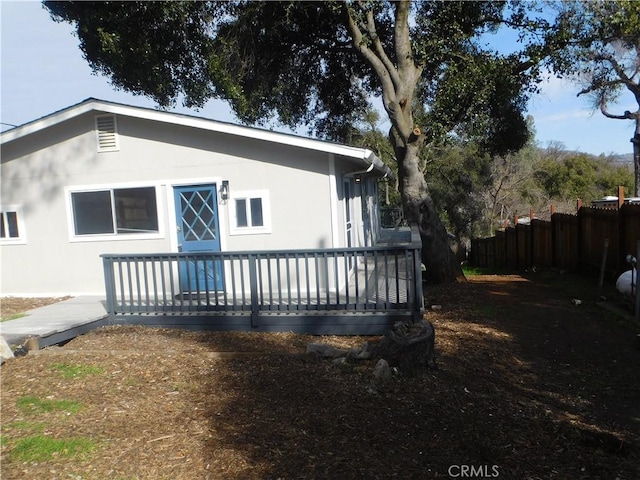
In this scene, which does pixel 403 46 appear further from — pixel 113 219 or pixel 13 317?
pixel 13 317

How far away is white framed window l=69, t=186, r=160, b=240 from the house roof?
4.34 feet

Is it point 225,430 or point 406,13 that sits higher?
point 406,13

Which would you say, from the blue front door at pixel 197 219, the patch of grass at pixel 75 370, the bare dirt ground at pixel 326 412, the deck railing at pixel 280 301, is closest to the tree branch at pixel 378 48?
the blue front door at pixel 197 219

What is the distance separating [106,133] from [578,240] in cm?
1078

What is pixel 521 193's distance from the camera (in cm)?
3105

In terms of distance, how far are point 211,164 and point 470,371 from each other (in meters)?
5.79

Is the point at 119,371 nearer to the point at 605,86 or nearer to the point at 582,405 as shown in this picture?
the point at 582,405

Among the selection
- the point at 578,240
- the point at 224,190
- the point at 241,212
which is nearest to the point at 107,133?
the point at 224,190

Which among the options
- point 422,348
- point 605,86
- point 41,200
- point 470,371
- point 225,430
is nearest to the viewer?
point 225,430

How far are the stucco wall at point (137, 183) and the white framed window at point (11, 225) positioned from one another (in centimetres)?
10

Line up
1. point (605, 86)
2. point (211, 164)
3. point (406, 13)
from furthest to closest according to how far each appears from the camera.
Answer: point (605, 86), point (406, 13), point (211, 164)

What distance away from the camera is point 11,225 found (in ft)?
32.7

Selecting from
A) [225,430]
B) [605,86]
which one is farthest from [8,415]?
[605,86]

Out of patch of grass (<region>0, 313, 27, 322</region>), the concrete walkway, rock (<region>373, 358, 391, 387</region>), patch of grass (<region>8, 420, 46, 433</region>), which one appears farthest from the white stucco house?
patch of grass (<region>8, 420, 46, 433</region>)
